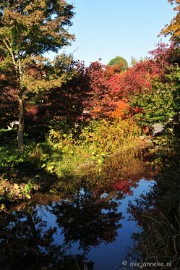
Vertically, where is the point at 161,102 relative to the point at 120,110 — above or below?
below

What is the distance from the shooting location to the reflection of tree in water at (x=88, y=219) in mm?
5523

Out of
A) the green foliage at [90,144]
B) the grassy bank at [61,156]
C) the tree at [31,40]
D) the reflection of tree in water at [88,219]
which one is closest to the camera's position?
the reflection of tree in water at [88,219]

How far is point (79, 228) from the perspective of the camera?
19.3 ft

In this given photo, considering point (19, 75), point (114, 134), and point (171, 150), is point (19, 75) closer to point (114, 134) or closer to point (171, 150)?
point (114, 134)

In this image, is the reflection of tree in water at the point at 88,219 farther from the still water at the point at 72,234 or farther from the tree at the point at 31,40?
the tree at the point at 31,40

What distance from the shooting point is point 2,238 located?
223 inches

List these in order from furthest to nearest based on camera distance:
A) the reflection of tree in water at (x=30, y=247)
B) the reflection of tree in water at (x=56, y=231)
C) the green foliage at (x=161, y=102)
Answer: the green foliage at (x=161, y=102)
the reflection of tree in water at (x=56, y=231)
the reflection of tree in water at (x=30, y=247)

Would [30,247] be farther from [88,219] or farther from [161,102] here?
[161,102]

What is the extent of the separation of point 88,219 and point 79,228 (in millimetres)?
407

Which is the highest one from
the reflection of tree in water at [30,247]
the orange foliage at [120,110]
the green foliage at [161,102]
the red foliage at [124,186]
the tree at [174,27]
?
the tree at [174,27]

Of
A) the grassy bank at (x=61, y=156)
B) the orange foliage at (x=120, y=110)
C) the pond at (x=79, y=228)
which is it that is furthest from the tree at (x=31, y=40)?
the orange foliage at (x=120, y=110)

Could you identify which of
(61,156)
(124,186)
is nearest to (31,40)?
(61,156)

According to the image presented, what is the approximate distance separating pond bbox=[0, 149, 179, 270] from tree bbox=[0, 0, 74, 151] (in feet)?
13.0

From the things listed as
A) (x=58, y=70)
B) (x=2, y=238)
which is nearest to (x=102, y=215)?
(x=2, y=238)
